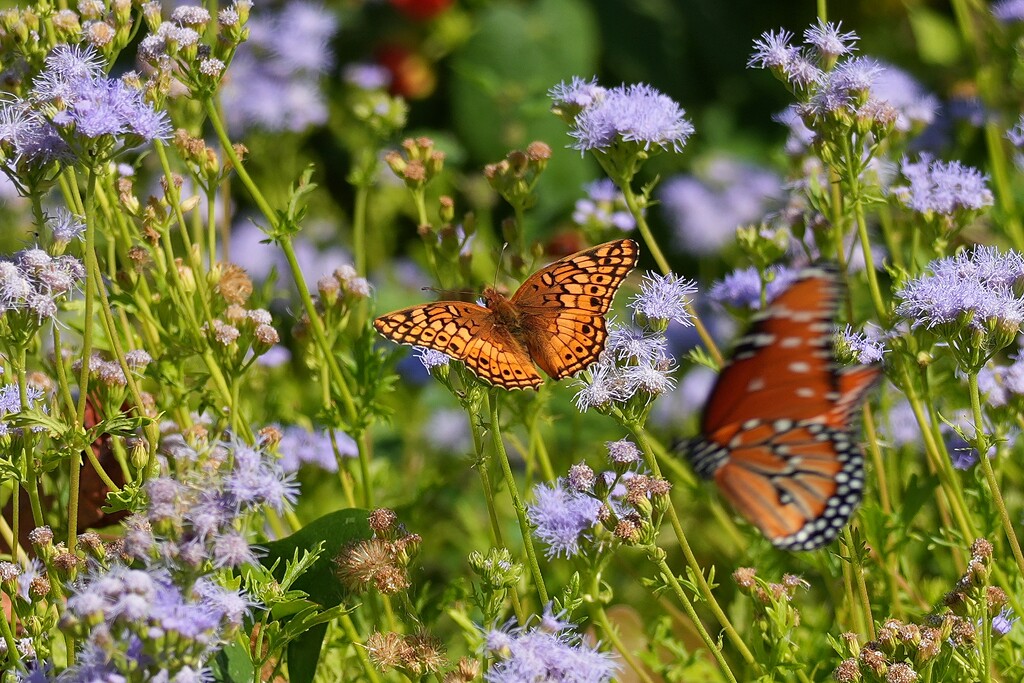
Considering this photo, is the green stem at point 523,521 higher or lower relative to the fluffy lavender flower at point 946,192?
lower

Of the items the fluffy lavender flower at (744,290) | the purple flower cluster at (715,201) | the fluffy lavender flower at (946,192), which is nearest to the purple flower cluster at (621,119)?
the fluffy lavender flower at (744,290)

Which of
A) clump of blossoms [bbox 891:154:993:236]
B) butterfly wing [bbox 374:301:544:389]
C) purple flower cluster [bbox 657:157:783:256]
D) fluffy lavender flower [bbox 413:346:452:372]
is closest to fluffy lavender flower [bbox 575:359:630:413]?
butterfly wing [bbox 374:301:544:389]

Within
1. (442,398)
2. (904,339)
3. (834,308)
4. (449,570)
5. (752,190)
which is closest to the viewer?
(834,308)

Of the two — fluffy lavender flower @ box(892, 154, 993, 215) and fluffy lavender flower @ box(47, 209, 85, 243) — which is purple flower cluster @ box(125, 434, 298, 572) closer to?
fluffy lavender flower @ box(47, 209, 85, 243)

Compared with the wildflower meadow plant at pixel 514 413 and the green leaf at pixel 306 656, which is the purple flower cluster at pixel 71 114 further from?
the green leaf at pixel 306 656

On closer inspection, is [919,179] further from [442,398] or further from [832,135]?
[442,398]

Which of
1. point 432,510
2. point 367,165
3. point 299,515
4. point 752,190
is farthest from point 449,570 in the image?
point 752,190
